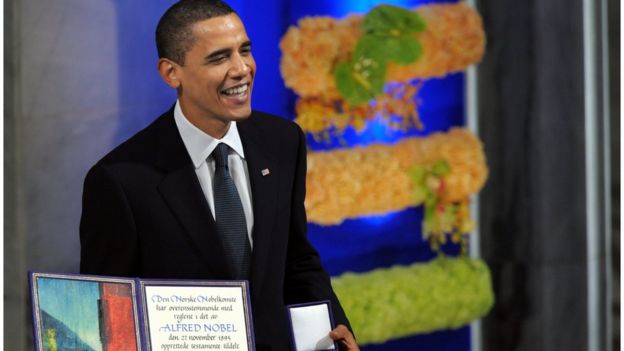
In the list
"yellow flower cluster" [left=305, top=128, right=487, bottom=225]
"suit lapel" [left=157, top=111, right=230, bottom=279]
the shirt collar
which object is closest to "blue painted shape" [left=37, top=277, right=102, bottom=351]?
"suit lapel" [left=157, top=111, right=230, bottom=279]

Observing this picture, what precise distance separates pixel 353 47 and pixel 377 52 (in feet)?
0.34

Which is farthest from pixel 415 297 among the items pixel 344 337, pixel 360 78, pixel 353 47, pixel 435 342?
pixel 344 337

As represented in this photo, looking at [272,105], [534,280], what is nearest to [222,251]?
[272,105]

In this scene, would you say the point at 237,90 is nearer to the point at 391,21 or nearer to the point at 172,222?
the point at 172,222

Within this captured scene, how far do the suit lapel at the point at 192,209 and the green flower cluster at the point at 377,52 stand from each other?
1975mm

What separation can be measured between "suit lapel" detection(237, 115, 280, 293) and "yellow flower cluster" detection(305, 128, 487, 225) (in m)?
1.72

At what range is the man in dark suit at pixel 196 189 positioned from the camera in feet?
8.05

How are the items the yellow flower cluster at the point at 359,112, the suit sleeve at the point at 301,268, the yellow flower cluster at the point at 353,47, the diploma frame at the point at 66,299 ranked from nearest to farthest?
the diploma frame at the point at 66,299
the suit sleeve at the point at 301,268
the yellow flower cluster at the point at 353,47
the yellow flower cluster at the point at 359,112

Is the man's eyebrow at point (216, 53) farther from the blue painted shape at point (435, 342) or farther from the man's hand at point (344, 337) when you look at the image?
the blue painted shape at point (435, 342)

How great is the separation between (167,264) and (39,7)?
4.81 feet

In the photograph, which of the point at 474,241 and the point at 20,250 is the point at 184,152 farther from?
the point at 474,241

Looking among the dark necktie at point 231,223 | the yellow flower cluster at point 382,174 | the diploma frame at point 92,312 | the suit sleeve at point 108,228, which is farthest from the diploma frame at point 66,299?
the yellow flower cluster at point 382,174

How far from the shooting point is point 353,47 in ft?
14.6

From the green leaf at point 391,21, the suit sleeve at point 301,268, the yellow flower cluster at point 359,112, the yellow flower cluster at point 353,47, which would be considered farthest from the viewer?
the green leaf at point 391,21
